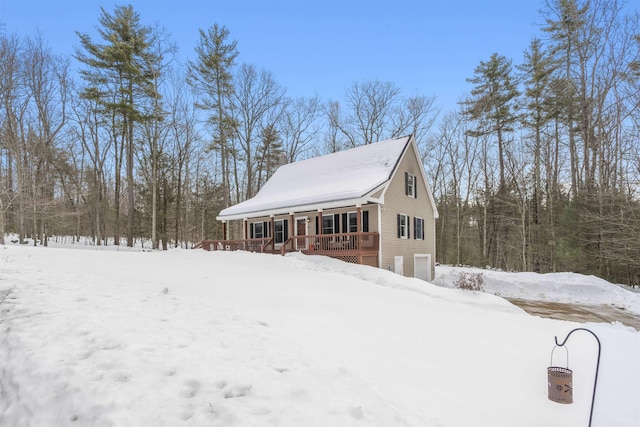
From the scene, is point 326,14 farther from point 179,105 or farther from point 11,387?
point 11,387

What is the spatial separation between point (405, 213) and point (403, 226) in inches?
29.9

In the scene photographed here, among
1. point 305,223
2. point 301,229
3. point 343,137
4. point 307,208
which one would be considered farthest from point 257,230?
point 343,137

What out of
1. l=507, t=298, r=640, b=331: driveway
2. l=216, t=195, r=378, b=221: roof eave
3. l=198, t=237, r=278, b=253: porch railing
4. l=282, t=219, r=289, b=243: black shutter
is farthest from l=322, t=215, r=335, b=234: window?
l=507, t=298, r=640, b=331: driveway

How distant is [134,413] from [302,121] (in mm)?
30376

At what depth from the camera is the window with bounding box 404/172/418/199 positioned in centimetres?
1770

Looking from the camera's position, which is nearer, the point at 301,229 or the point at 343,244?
the point at 343,244

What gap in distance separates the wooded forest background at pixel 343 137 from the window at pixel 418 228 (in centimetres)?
743

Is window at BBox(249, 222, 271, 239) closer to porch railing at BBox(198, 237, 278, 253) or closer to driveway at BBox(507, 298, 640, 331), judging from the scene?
porch railing at BBox(198, 237, 278, 253)

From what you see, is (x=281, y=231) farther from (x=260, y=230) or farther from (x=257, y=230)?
(x=257, y=230)

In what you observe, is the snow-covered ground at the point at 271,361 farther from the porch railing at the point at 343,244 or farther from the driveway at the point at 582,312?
the porch railing at the point at 343,244

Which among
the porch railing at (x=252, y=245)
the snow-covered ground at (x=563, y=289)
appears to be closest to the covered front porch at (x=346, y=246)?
the porch railing at (x=252, y=245)

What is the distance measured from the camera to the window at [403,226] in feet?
54.5

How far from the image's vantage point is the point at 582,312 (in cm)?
1155

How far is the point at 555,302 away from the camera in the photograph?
44.8ft
